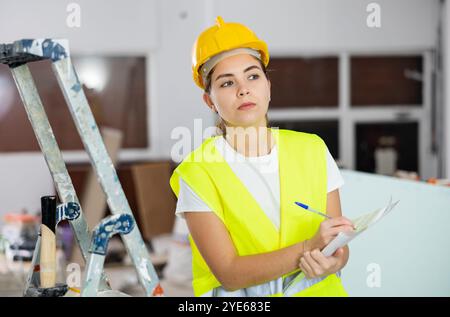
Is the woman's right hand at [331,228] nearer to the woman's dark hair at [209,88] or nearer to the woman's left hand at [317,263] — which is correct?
the woman's left hand at [317,263]

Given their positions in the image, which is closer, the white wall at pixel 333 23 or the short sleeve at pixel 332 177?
the short sleeve at pixel 332 177

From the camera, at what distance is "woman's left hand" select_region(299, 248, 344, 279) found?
3.86 feet

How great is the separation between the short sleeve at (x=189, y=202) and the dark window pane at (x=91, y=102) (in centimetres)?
509

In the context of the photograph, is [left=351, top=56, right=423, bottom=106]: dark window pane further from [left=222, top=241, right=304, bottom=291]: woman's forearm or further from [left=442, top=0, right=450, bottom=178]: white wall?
[left=222, top=241, right=304, bottom=291]: woman's forearm

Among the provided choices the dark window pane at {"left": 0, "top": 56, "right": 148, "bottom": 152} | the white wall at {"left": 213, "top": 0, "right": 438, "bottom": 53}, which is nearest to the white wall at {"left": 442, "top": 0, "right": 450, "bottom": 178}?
the white wall at {"left": 213, "top": 0, "right": 438, "bottom": 53}

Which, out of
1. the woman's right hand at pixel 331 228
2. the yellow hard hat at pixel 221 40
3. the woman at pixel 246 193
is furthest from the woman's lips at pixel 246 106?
the woman's right hand at pixel 331 228

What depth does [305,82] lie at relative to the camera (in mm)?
6367

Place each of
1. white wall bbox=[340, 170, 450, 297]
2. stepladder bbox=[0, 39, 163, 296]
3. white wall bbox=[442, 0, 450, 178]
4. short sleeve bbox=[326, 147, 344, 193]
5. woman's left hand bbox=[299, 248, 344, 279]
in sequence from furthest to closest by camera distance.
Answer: white wall bbox=[442, 0, 450, 178] → white wall bbox=[340, 170, 450, 297] → short sleeve bbox=[326, 147, 344, 193] → woman's left hand bbox=[299, 248, 344, 279] → stepladder bbox=[0, 39, 163, 296]

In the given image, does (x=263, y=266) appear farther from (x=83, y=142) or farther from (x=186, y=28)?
(x=186, y=28)

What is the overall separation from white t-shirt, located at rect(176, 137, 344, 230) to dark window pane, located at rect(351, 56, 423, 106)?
5.29 metres

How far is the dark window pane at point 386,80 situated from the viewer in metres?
6.37

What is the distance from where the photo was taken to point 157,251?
552 cm

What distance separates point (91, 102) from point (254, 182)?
526 centimetres

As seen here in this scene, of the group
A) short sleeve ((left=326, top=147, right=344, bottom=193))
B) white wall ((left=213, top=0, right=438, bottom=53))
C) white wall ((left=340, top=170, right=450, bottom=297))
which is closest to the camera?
short sleeve ((left=326, top=147, right=344, bottom=193))
